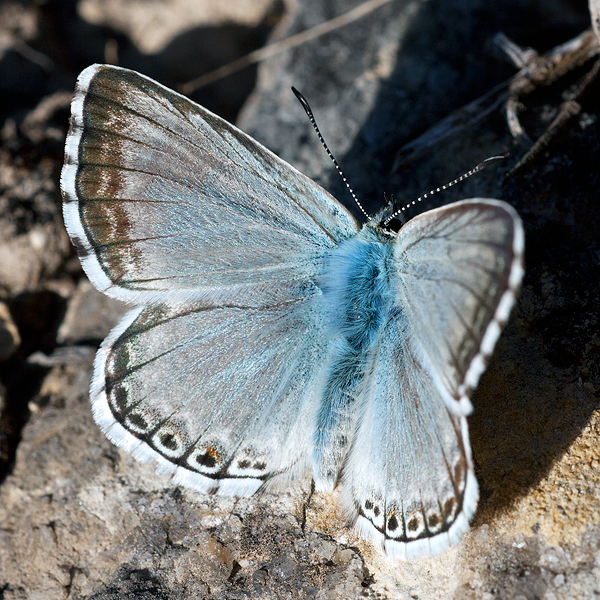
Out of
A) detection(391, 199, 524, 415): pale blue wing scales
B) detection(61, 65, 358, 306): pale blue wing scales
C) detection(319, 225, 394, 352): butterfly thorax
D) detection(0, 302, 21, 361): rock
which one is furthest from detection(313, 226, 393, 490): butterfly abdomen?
detection(0, 302, 21, 361): rock

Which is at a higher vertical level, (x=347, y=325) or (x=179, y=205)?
(x=347, y=325)

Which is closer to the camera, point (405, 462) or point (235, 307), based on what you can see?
point (405, 462)

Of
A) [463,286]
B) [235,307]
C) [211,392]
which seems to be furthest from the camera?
[235,307]

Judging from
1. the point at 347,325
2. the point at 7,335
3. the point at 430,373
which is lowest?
the point at 7,335

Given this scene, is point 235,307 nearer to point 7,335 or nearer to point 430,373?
point 430,373

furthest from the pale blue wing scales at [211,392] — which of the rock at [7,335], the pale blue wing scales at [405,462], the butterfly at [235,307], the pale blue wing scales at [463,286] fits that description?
the rock at [7,335]

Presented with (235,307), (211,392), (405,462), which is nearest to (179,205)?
(235,307)
